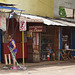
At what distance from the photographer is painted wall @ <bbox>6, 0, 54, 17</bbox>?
14.4 m

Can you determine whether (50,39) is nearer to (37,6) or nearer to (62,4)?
(37,6)

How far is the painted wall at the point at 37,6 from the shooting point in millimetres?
14352

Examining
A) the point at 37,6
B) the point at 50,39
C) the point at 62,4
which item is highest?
the point at 62,4

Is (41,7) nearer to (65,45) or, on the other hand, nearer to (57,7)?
(57,7)

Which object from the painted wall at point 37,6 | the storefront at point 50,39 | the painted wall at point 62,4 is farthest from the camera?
the painted wall at point 62,4

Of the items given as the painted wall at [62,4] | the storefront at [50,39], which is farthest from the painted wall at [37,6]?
the storefront at [50,39]

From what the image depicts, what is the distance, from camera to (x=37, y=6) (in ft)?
50.4

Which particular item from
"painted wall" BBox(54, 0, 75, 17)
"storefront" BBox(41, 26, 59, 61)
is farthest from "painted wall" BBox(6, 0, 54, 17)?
"storefront" BBox(41, 26, 59, 61)

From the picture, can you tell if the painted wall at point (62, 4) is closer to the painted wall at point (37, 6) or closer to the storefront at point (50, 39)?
the painted wall at point (37, 6)

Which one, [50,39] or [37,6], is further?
[50,39]

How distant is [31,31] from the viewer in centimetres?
1298

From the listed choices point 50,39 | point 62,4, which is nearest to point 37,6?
point 50,39

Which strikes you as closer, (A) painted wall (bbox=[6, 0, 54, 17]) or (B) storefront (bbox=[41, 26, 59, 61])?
(A) painted wall (bbox=[6, 0, 54, 17])

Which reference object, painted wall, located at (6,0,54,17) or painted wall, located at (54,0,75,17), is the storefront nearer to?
painted wall, located at (6,0,54,17)
